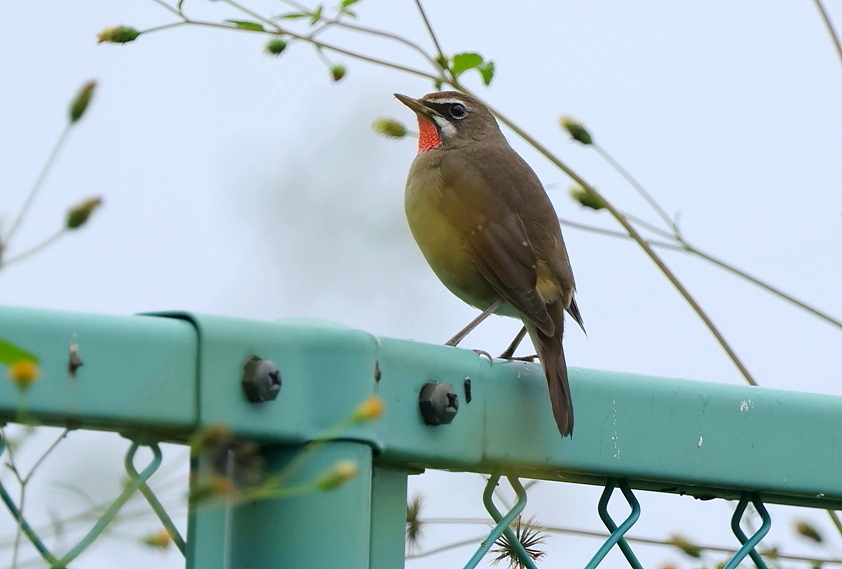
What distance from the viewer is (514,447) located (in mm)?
2076

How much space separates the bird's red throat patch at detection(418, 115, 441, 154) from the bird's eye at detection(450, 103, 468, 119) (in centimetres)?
11

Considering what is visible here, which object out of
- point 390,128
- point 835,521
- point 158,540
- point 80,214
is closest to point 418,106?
point 390,128

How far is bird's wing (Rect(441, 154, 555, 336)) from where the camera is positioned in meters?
3.89

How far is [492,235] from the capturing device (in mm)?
4133

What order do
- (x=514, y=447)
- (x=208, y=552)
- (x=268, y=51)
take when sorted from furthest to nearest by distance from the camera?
(x=268, y=51), (x=514, y=447), (x=208, y=552)

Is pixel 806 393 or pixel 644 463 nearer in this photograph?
pixel 644 463

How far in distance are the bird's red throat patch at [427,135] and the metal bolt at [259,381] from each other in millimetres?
3461

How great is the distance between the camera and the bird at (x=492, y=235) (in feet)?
13.1

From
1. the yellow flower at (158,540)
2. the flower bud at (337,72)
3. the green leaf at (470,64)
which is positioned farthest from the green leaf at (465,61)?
the yellow flower at (158,540)

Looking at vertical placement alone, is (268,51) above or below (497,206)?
above

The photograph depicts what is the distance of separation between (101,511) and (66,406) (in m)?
0.28

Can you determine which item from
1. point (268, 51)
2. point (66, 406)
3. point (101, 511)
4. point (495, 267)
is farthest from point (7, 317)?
point (495, 267)

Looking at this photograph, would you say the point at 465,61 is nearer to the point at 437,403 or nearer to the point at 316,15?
the point at 316,15

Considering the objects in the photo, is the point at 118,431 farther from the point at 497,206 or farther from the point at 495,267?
the point at 497,206
